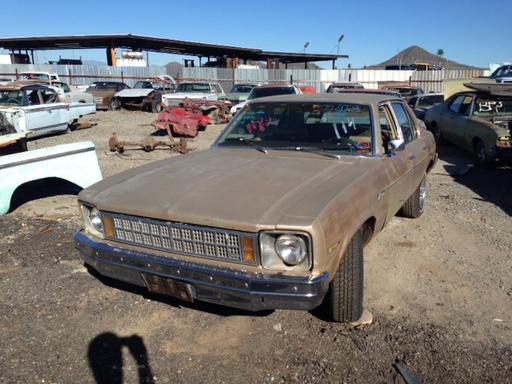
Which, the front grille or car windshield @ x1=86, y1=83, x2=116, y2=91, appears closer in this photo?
the front grille

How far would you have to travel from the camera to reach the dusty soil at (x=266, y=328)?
2738mm

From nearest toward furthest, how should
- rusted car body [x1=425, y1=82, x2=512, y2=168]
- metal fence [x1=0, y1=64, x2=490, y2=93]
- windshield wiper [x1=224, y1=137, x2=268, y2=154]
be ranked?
windshield wiper [x1=224, y1=137, x2=268, y2=154] < rusted car body [x1=425, y1=82, x2=512, y2=168] < metal fence [x1=0, y1=64, x2=490, y2=93]

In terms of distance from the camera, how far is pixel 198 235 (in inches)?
108

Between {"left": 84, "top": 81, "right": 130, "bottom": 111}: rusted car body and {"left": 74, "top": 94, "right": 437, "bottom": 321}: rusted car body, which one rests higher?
{"left": 84, "top": 81, "right": 130, "bottom": 111}: rusted car body

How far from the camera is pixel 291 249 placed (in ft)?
8.50

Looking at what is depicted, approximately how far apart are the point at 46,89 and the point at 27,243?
31.0 feet

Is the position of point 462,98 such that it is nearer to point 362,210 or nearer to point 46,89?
point 362,210

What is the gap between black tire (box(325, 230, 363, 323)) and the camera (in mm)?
2973

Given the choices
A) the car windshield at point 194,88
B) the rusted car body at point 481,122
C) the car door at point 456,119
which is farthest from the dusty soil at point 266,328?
the car windshield at point 194,88

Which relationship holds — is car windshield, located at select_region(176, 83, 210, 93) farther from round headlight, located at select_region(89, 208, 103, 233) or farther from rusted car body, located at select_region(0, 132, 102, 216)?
round headlight, located at select_region(89, 208, 103, 233)

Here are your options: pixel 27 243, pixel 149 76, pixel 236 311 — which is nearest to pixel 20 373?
pixel 236 311

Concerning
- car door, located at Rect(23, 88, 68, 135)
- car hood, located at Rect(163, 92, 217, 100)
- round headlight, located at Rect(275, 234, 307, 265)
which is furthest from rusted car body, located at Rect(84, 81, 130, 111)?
round headlight, located at Rect(275, 234, 307, 265)

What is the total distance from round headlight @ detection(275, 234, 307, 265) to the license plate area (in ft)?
2.10

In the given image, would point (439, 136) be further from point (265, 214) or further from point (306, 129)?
point (265, 214)
